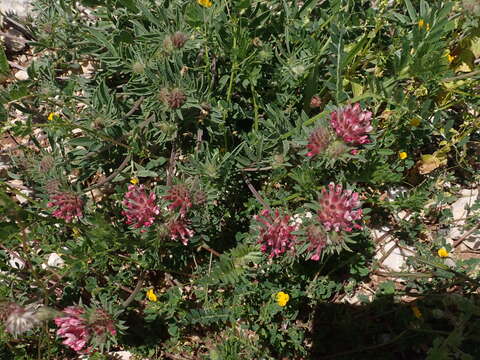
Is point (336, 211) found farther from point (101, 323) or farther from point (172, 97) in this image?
point (101, 323)

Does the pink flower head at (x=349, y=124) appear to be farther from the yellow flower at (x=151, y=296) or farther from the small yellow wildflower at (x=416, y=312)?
the yellow flower at (x=151, y=296)

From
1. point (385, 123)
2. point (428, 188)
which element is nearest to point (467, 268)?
point (428, 188)

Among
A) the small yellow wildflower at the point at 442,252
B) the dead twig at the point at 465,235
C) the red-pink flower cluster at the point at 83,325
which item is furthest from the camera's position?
the dead twig at the point at 465,235

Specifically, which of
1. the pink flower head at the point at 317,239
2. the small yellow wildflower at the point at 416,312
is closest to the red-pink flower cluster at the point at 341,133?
the pink flower head at the point at 317,239

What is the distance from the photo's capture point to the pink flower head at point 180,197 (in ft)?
9.35

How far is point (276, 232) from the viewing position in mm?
2869

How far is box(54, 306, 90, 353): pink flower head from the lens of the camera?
2641 mm

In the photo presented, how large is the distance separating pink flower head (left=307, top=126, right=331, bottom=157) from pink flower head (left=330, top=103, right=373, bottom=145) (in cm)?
7

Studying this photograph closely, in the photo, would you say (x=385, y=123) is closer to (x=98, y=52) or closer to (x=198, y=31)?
(x=198, y=31)

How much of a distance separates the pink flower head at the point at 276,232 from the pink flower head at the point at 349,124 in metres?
0.70

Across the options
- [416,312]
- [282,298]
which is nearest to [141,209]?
[282,298]

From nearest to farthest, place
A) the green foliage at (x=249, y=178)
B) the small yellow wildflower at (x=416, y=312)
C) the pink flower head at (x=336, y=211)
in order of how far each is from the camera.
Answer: the pink flower head at (x=336, y=211), the green foliage at (x=249, y=178), the small yellow wildflower at (x=416, y=312)

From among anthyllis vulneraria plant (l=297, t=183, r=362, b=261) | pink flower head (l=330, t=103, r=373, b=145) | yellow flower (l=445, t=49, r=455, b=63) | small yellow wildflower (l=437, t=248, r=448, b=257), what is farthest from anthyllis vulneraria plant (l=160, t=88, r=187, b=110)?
small yellow wildflower (l=437, t=248, r=448, b=257)

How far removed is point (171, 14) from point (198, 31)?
0.26 metres
